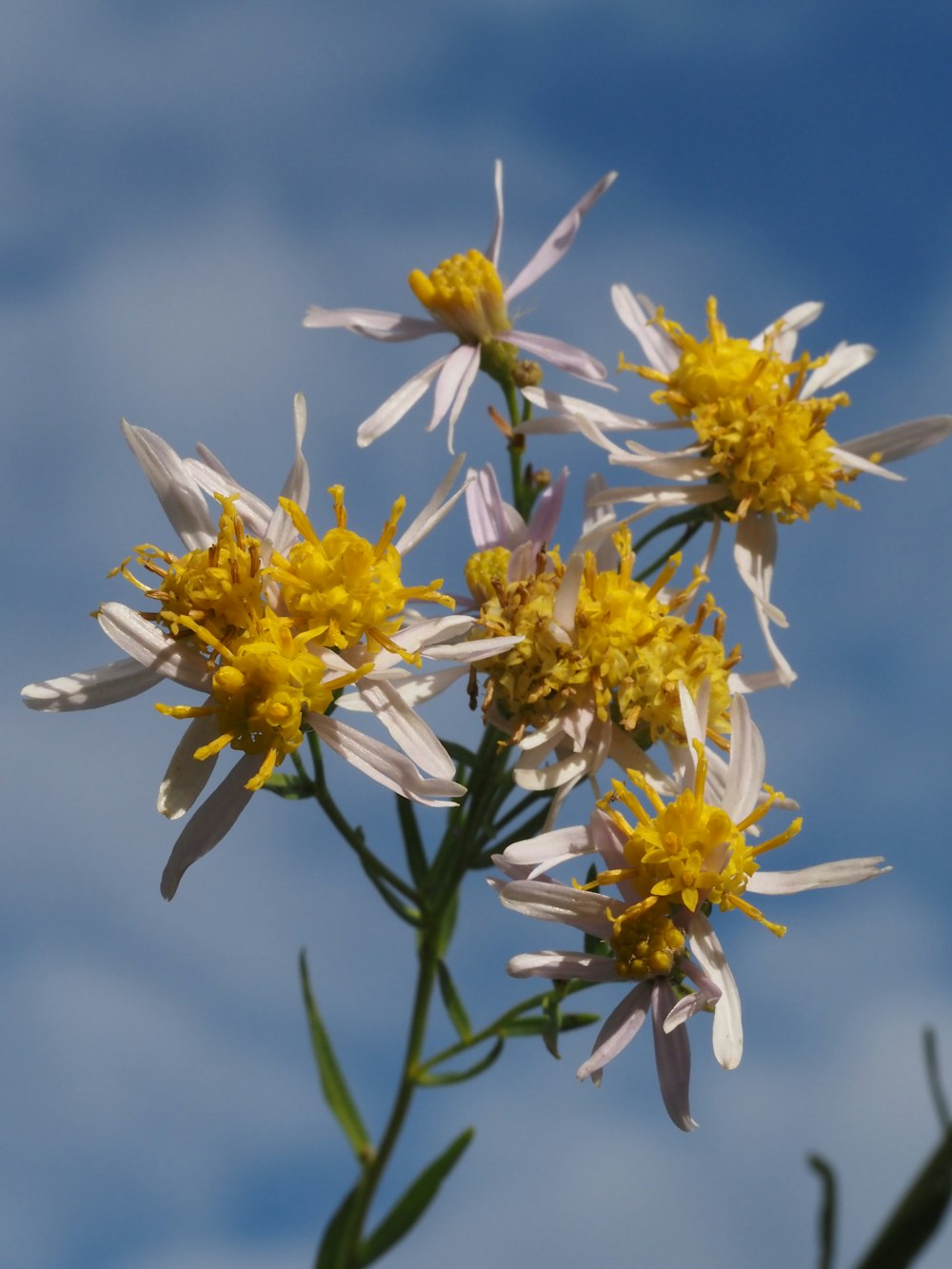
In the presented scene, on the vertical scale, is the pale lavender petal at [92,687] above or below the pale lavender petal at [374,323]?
below

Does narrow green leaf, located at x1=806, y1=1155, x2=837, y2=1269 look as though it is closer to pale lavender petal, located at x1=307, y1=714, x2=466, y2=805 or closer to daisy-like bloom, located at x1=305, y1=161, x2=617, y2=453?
pale lavender petal, located at x1=307, y1=714, x2=466, y2=805

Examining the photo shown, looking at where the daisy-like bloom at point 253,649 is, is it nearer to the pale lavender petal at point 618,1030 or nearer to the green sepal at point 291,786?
the green sepal at point 291,786

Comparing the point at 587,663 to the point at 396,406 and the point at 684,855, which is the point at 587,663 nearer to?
the point at 684,855

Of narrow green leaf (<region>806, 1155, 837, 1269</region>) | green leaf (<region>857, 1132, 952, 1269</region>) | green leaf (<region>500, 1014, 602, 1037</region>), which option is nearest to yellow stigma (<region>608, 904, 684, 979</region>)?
green leaf (<region>500, 1014, 602, 1037</region>)

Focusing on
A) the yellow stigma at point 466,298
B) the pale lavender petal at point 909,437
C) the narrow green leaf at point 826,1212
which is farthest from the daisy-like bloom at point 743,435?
the narrow green leaf at point 826,1212

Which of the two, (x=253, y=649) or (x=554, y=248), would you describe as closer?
(x=253, y=649)

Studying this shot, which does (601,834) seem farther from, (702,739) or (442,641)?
(442,641)

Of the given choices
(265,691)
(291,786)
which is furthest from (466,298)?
(265,691)

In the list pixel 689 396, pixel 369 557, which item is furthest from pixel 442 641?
pixel 689 396
